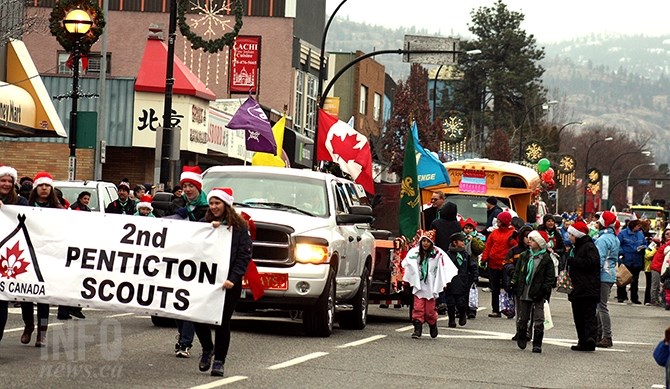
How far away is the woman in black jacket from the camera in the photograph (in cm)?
1955

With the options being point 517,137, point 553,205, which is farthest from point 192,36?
point 517,137

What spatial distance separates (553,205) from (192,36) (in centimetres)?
3819

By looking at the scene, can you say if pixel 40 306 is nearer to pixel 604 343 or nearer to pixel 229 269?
pixel 229 269

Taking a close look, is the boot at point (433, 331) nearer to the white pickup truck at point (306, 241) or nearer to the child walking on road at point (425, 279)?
the child walking on road at point (425, 279)

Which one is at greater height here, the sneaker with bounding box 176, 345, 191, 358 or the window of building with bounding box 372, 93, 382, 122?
the window of building with bounding box 372, 93, 382, 122

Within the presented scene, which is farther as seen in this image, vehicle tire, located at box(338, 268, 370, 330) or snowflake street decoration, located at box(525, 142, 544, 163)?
snowflake street decoration, located at box(525, 142, 544, 163)

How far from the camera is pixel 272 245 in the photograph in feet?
58.7

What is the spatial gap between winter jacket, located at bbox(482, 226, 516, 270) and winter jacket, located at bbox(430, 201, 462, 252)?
2.65 m

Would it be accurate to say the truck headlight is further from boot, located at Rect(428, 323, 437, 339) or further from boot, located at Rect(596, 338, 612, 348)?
boot, located at Rect(596, 338, 612, 348)

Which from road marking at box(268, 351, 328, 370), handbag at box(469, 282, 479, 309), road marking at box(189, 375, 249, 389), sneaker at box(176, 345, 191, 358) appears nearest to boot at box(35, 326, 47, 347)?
sneaker at box(176, 345, 191, 358)

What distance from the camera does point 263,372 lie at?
46.3 ft

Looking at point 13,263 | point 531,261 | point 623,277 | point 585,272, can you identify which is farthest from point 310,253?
point 623,277

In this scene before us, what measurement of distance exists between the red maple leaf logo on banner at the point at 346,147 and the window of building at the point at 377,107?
51.1 m

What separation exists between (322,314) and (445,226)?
4.98 meters
